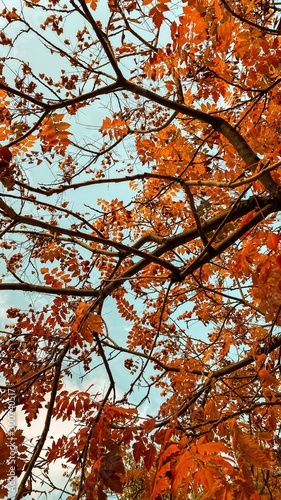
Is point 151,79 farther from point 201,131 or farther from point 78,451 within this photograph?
point 78,451

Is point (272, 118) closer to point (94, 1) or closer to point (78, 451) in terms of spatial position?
point (94, 1)

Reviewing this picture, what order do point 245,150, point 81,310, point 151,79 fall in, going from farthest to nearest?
point 151,79
point 245,150
point 81,310

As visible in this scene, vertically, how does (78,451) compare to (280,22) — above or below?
below

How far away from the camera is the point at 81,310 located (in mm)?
2727

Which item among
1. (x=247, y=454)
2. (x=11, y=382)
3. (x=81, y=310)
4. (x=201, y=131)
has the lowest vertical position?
(x=247, y=454)

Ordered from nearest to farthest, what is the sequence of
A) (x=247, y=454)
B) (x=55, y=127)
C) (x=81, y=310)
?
(x=247, y=454) → (x=81, y=310) → (x=55, y=127)

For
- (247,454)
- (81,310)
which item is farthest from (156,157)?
(247,454)

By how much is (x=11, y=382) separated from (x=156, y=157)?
306cm

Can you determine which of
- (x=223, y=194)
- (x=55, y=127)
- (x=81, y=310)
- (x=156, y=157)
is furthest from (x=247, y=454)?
(x=156, y=157)

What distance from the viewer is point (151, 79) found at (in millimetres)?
4824

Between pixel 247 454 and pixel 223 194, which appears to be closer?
pixel 247 454

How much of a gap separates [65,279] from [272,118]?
3.03m

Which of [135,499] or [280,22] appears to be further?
[135,499]

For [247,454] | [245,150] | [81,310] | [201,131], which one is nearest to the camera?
[247,454]
